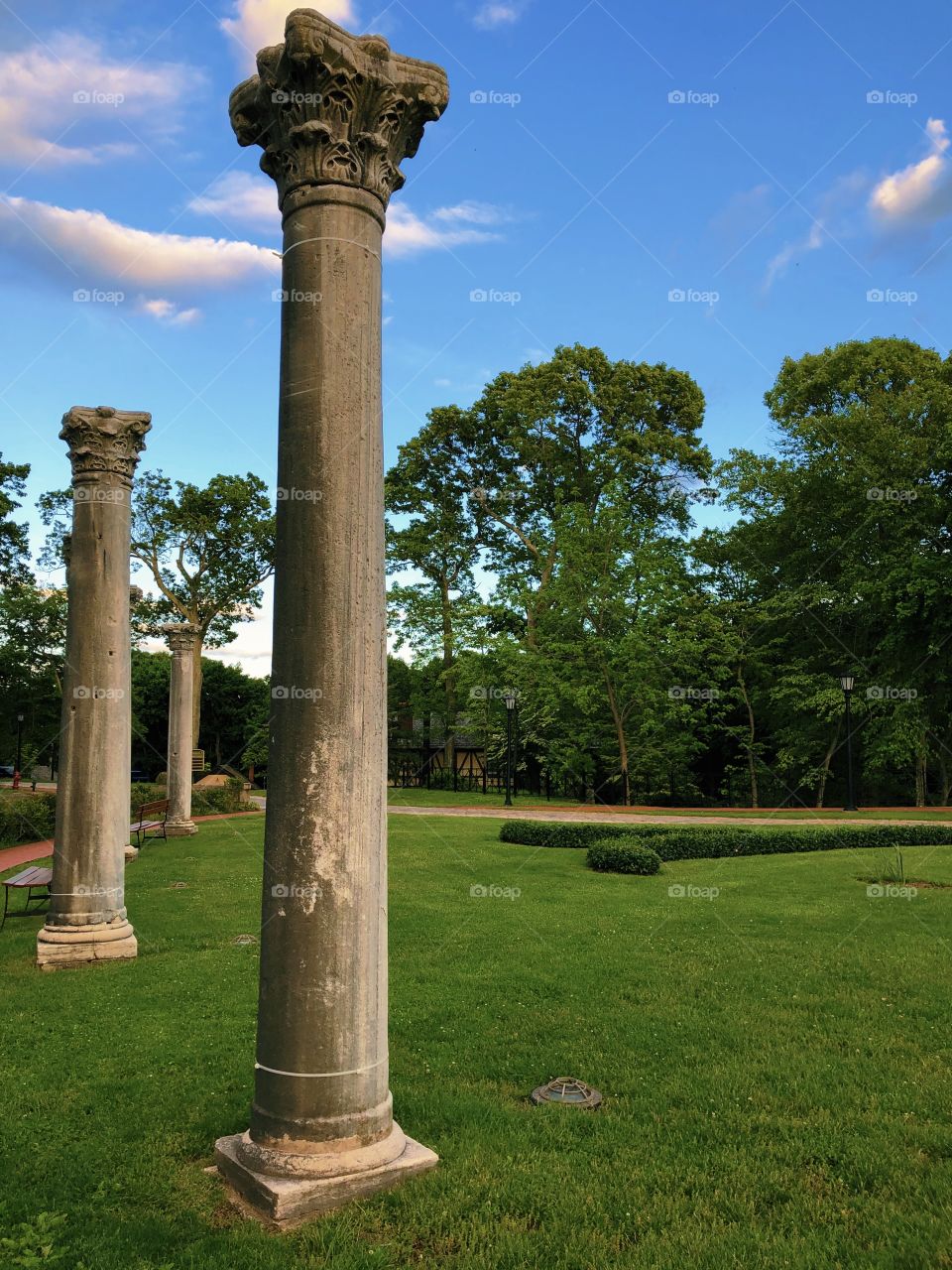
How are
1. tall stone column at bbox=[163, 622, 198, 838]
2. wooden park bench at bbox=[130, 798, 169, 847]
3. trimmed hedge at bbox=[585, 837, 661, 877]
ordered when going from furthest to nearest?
tall stone column at bbox=[163, 622, 198, 838]
wooden park bench at bbox=[130, 798, 169, 847]
trimmed hedge at bbox=[585, 837, 661, 877]

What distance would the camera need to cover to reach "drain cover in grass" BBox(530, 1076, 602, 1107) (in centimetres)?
570

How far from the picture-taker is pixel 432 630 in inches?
1591

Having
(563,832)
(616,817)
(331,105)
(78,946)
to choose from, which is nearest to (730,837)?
(563,832)

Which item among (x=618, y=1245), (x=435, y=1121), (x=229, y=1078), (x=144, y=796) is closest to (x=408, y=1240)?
(x=618, y=1245)

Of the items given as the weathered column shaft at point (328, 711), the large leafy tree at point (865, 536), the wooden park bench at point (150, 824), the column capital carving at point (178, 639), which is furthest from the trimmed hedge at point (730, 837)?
the weathered column shaft at point (328, 711)

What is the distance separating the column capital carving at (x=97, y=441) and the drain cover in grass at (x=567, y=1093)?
7943 millimetres

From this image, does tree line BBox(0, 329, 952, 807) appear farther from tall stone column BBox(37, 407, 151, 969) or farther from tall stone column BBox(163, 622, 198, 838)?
tall stone column BBox(37, 407, 151, 969)

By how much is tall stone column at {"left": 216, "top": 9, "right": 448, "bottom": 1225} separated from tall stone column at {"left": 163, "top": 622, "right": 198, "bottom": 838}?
1995 cm

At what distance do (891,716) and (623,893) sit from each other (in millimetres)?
19371

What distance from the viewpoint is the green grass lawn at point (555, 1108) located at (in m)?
4.07

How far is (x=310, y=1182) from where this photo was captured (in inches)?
168

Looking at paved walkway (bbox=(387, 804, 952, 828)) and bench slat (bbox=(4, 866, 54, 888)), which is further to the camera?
paved walkway (bbox=(387, 804, 952, 828))

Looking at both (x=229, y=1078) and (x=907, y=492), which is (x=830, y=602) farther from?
(x=229, y=1078)

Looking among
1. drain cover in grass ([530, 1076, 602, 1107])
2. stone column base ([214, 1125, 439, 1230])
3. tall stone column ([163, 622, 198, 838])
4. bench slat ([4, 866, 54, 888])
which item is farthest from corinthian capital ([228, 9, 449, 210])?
tall stone column ([163, 622, 198, 838])
